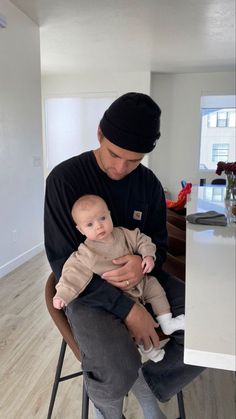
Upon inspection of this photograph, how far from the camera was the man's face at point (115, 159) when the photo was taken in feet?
3.62

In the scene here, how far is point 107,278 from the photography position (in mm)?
1025

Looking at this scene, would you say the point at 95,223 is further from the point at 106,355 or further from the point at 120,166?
the point at 106,355

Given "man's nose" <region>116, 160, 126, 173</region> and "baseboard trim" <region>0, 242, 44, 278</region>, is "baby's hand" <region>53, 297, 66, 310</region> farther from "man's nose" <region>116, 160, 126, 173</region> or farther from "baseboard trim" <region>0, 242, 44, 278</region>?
"baseboard trim" <region>0, 242, 44, 278</region>

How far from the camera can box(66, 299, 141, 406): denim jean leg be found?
0.86 m

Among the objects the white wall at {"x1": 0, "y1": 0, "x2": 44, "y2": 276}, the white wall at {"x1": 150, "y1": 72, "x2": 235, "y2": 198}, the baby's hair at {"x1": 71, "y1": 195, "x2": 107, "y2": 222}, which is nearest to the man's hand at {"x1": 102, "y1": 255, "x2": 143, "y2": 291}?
the baby's hair at {"x1": 71, "y1": 195, "x2": 107, "y2": 222}

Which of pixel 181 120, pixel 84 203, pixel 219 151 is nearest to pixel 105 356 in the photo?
pixel 84 203

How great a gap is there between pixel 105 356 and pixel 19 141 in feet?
9.31

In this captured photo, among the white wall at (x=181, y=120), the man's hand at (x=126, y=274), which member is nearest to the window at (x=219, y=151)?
the white wall at (x=181, y=120)

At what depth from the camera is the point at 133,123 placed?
105cm

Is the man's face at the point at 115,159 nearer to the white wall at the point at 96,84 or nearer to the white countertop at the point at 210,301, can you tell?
the white countertop at the point at 210,301

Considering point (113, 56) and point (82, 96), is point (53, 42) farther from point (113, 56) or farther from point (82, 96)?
point (82, 96)

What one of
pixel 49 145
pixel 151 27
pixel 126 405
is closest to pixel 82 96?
pixel 49 145

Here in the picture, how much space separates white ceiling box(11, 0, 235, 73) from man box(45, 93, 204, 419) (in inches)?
101

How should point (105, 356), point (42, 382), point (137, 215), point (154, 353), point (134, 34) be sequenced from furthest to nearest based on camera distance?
point (134, 34), point (42, 382), point (137, 215), point (154, 353), point (105, 356)
